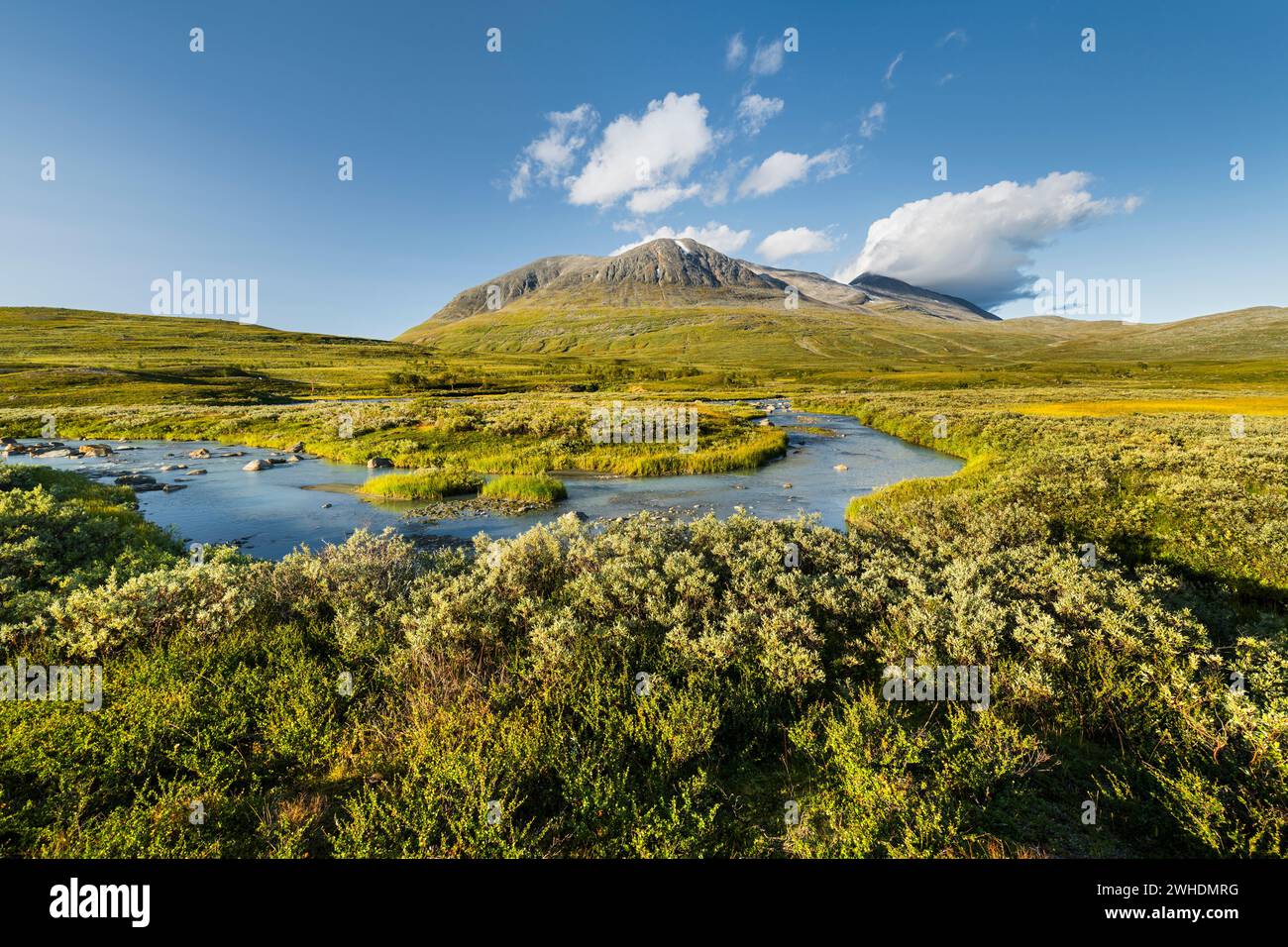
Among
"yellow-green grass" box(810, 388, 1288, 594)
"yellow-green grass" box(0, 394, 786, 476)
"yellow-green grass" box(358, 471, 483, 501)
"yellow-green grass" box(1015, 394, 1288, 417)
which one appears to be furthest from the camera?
"yellow-green grass" box(1015, 394, 1288, 417)

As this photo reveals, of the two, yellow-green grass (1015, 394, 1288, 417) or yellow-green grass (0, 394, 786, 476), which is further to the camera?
yellow-green grass (1015, 394, 1288, 417)

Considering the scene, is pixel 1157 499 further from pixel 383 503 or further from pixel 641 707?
pixel 383 503

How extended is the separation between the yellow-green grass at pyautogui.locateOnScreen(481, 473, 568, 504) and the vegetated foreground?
13272 mm

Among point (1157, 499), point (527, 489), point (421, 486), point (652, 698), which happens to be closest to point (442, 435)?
point (421, 486)

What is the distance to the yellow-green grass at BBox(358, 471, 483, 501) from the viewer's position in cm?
2589

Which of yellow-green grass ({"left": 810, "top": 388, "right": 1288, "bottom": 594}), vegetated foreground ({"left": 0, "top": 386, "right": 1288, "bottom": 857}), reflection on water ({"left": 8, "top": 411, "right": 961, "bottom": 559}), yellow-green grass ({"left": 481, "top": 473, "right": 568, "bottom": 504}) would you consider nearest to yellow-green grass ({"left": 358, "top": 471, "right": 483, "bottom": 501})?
reflection on water ({"left": 8, "top": 411, "right": 961, "bottom": 559})

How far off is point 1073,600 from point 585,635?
797 centimetres

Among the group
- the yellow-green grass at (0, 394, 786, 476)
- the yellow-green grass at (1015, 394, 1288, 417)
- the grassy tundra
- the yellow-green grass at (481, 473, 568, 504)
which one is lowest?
the grassy tundra

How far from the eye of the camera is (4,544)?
10453 mm

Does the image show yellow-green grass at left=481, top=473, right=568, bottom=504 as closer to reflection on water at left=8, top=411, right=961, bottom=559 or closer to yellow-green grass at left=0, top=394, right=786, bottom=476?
reflection on water at left=8, top=411, right=961, bottom=559

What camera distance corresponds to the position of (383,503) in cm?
Answer: 2470

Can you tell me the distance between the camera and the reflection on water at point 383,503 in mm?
20797

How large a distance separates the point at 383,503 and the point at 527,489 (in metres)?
6.88
